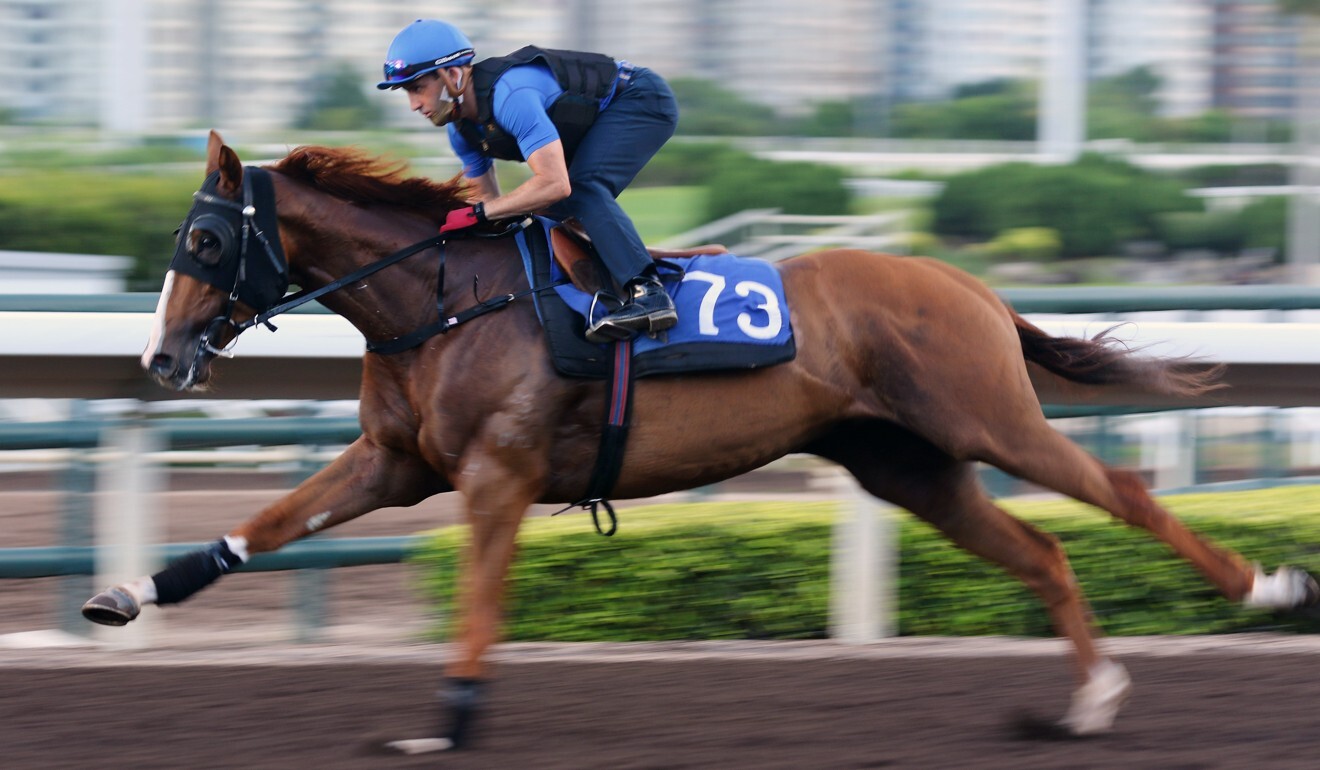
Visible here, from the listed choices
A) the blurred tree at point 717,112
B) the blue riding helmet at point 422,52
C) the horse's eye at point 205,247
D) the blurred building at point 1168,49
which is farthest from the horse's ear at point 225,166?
the blurred building at point 1168,49

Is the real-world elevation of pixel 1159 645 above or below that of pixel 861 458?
below

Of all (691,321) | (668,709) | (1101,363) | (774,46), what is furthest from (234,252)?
(774,46)

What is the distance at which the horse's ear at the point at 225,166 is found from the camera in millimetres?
3912

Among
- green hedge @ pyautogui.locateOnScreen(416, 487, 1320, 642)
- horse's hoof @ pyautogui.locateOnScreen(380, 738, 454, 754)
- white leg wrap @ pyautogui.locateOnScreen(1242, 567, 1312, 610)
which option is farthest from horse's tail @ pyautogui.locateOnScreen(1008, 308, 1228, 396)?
horse's hoof @ pyautogui.locateOnScreen(380, 738, 454, 754)

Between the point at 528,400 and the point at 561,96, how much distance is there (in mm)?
821

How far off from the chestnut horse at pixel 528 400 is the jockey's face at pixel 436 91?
0.89ft

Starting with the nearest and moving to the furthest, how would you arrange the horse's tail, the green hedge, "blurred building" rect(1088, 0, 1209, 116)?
1. the horse's tail
2. the green hedge
3. "blurred building" rect(1088, 0, 1209, 116)

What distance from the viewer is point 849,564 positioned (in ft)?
16.9

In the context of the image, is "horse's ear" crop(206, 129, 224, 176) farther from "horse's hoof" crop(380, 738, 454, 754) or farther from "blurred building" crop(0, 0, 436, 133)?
"blurred building" crop(0, 0, 436, 133)

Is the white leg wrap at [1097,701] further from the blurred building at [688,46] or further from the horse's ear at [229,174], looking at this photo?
the blurred building at [688,46]

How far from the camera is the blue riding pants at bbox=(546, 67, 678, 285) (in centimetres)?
405

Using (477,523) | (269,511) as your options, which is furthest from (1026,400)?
(269,511)

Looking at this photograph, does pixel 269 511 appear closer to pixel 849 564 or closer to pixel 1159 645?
pixel 849 564

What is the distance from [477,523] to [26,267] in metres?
8.19
